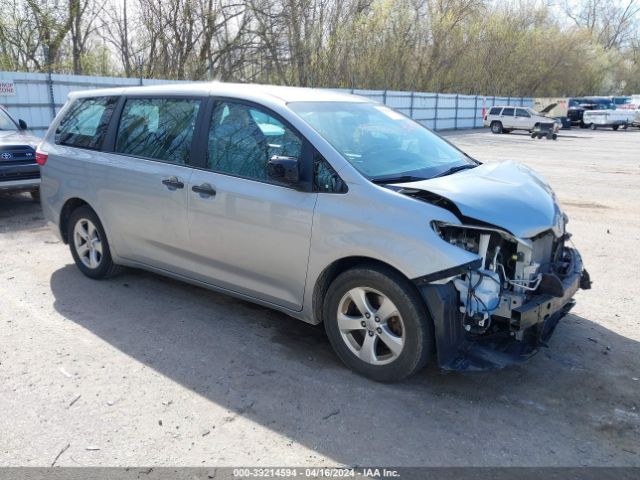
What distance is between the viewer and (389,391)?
3.48m

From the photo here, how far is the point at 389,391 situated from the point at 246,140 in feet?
6.79

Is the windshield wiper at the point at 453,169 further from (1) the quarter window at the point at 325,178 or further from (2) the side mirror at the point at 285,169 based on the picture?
(2) the side mirror at the point at 285,169

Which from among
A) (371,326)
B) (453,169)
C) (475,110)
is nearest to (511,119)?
(475,110)

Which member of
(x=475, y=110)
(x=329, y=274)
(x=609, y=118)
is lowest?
(x=329, y=274)

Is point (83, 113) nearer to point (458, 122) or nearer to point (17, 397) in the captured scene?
point (17, 397)

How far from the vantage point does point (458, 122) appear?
35969 millimetres

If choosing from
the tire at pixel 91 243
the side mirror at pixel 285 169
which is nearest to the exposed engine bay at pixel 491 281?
the side mirror at pixel 285 169

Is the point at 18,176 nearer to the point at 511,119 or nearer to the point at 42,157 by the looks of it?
the point at 42,157

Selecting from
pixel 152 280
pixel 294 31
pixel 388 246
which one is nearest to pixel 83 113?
pixel 152 280

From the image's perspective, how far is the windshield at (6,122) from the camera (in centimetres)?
951

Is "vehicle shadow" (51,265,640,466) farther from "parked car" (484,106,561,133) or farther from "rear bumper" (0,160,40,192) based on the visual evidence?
"parked car" (484,106,561,133)

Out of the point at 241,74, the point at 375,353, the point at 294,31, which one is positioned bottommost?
the point at 375,353

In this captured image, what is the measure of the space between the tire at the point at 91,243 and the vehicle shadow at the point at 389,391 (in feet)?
1.90

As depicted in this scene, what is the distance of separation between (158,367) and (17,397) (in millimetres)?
852
